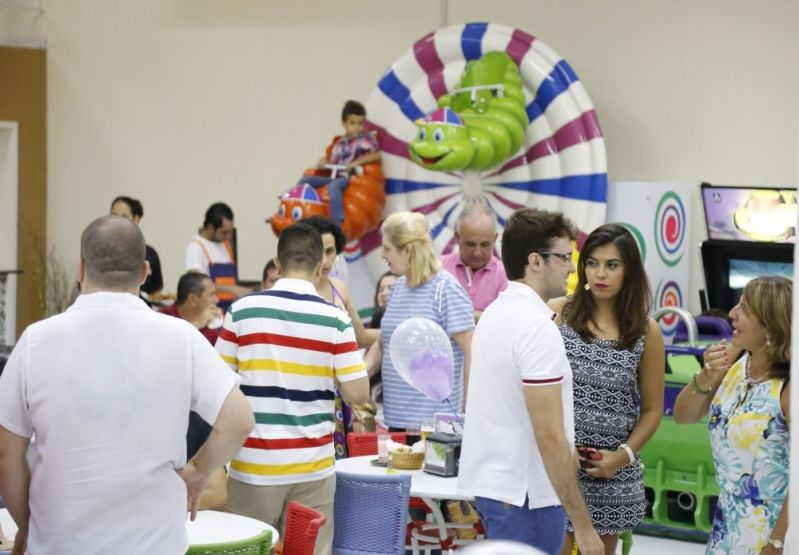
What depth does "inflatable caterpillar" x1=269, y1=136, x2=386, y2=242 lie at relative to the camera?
328 inches

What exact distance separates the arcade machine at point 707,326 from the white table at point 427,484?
1768 millimetres

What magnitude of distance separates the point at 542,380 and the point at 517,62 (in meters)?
5.37

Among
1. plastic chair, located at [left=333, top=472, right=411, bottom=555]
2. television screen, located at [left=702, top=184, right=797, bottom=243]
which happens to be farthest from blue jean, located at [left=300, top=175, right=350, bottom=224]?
plastic chair, located at [left=333, top=472, right=411, bottom=555]

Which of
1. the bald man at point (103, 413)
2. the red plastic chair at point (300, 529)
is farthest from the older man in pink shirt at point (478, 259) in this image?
the bald man at point (103, 413)

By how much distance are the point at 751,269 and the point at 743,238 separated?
25.1 inches

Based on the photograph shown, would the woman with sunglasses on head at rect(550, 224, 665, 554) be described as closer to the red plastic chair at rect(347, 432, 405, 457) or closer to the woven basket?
the woven basket

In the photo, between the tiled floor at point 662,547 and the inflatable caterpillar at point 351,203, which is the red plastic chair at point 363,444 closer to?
the tiled floor at point 662,547

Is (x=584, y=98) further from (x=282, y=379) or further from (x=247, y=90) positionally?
(x=282, y=379)

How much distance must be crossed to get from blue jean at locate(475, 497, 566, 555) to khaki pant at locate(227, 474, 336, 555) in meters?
0.78

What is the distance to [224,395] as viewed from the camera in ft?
8.96

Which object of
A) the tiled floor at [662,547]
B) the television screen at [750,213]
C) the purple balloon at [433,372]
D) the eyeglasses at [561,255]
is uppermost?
the television screen at [750,213]

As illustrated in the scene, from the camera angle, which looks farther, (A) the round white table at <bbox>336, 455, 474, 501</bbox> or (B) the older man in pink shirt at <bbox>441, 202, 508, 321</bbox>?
(B) the older man in pink shirt at <bbox>441, 202, 508, 321</bbox>

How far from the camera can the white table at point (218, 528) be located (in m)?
3.40

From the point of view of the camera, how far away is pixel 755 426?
3.44 m
